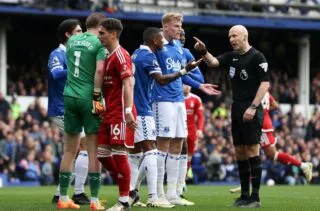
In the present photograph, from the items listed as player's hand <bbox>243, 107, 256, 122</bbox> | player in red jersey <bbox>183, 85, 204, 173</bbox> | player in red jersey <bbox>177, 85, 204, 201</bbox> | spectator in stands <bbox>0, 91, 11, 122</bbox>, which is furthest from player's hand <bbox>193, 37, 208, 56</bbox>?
spectator in stands <bbox>0, 91, 11, 122</bbox>

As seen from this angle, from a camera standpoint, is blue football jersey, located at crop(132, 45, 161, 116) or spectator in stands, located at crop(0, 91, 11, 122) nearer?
blue football jersey, located at crop(132, 45, 161, 116)

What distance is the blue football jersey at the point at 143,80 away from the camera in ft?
47.4

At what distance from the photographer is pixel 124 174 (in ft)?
41.6

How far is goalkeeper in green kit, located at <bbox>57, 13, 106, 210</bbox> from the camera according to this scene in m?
13.2

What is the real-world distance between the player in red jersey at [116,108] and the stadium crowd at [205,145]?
1422 centimetres

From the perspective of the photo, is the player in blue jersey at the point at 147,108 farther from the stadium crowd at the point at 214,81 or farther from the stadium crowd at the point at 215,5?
the stadium crowd at the point at 215,5

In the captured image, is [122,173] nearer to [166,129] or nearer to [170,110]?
[166,129]

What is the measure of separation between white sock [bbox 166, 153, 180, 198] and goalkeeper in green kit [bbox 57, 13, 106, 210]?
Result: 196 centimetres

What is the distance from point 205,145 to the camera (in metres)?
30.9

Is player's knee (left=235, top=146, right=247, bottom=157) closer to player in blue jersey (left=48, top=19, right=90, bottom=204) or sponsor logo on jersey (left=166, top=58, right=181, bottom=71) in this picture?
sponsor logo on jersey (left=166, top=58, right=181, bottom=71)

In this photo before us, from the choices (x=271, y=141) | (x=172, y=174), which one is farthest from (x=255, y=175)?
(x=271, y=141)

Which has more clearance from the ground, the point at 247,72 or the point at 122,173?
the point at 247,72

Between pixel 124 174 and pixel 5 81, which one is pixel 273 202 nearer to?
pixel 124 174

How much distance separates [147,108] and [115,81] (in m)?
1.77
